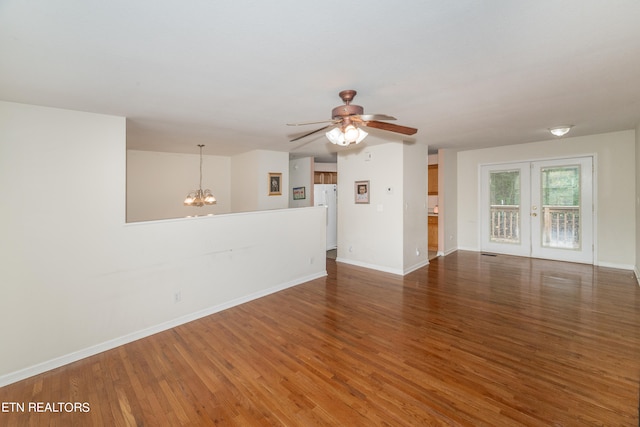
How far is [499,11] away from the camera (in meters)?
1.42

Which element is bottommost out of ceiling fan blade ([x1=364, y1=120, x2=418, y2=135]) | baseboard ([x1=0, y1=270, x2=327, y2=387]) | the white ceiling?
baseboard ([x1=0, y1=270, x2=327, y2=387])

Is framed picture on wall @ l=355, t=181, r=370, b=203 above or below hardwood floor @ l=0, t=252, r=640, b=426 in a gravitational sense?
above

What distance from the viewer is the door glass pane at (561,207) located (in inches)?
216

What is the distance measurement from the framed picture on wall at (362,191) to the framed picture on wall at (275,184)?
1.76 meters

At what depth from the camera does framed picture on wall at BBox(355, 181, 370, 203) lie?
5609 mm

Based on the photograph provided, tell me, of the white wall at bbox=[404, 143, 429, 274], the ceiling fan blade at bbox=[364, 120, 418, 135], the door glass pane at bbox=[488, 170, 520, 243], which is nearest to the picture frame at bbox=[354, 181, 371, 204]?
the white wall at bbox=[404, 143, 429, 274]

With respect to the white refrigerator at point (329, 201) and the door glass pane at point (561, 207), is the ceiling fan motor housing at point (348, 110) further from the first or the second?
the door glass pane at point (561, 207)

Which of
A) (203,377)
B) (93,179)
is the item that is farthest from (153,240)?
(203,377)

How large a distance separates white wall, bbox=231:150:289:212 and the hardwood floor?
2694 mm

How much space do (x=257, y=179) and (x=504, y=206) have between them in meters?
5.74

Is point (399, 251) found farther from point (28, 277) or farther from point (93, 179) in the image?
point (28, 277)

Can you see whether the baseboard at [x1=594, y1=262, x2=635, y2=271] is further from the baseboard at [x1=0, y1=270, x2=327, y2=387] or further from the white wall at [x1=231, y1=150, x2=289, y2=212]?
the white wall at [x1=231, y1=150, x2=289, y2=212]

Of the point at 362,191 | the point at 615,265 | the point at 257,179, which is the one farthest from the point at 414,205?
the point at 615,265

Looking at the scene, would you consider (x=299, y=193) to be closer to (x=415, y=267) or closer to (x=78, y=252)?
(x=415, y=267)
